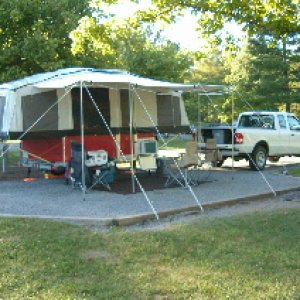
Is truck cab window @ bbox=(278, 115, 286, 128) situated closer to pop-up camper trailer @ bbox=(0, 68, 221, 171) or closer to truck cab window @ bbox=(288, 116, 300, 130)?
truck cab window @ bbox=(288, 116, 300, 130)

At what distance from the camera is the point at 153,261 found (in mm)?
5801

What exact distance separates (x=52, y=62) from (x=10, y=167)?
4633 millimetres

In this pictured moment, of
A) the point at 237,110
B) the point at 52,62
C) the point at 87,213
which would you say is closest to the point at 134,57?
the point at 237,110

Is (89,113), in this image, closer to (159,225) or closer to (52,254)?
(159,225)

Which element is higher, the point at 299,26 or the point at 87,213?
the point at 299,26

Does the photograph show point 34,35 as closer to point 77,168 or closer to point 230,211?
point 77,168

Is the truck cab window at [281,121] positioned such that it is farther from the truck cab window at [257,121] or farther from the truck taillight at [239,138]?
the truck taillight at [239,138]

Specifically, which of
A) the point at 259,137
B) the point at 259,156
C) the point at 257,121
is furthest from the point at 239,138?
the point at 257,121

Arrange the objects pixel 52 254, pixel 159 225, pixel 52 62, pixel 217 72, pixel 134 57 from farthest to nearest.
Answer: pixel 217 72 < pixel 134 57 < pixel 52 62 < pixel 159 225 < pixel 52 254

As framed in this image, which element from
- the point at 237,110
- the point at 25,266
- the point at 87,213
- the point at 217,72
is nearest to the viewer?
the point at 25,266

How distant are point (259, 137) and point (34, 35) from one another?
8890mm

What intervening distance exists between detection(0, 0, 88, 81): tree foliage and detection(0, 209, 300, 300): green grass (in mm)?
12399

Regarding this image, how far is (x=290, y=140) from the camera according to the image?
1658cm

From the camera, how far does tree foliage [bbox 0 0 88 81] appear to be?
747 inches
